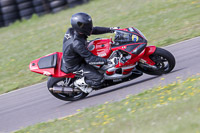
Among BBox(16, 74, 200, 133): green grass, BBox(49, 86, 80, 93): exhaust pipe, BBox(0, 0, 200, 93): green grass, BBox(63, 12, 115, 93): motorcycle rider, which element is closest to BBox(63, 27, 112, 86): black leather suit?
BBox(63, 12, 115, 93): motorcycle rider

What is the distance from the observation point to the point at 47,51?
1320 cm

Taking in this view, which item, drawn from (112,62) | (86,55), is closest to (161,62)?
(112,62)

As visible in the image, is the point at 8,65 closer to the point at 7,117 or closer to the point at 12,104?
the point at 12,104

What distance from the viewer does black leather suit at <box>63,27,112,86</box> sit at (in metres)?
6.76

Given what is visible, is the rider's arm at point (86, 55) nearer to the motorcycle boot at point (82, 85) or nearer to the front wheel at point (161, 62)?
the motorcycle boot at point (82, 85)

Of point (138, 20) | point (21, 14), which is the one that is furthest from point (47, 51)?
point (21, 14)

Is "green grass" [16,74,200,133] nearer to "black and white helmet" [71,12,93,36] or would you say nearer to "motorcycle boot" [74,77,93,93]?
"motorcycle boot" [74,77,93,93]

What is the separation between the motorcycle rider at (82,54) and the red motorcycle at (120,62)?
14cm

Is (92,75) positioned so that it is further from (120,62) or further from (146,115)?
(146,115)

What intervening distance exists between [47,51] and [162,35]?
15.8 ft

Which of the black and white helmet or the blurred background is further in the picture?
the blurred background

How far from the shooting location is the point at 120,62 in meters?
7.06

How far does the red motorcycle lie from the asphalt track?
0.29 meters

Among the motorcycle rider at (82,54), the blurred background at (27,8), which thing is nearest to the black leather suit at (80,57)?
the motorcycle rider at (82,54)
